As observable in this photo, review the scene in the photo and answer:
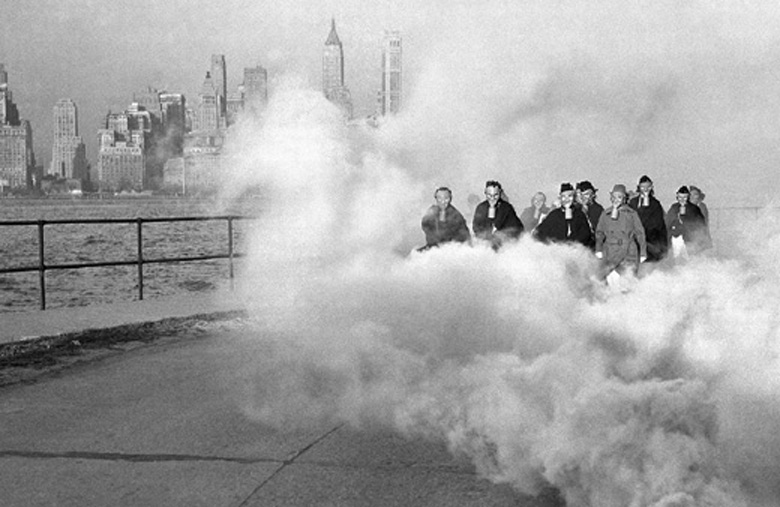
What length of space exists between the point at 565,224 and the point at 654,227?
1.87m

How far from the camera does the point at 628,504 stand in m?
5.43

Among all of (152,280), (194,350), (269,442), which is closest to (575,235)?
(194,350)

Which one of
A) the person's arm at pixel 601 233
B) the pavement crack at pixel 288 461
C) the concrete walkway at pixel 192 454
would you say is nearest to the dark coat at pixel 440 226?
the concrete walkway at pixel 192 454

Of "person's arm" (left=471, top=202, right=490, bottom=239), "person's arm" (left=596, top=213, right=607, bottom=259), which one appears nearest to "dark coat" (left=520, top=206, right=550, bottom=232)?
"person's arm" (left=596, top=213, right=607, bottom=259)

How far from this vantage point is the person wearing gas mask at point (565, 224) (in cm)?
1230

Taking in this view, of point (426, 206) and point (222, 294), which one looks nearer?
point (426, 206)

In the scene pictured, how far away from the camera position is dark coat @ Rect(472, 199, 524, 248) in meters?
10.5

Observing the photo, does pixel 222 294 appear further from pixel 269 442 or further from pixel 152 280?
pixel 152 280

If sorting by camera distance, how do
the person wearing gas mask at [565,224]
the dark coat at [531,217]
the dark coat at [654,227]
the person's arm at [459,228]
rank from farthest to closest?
the dark coat at [654,227]
the dark coat at [531,217]
the person wearing gas mask at [565,224]
the person's arm at [459,228]

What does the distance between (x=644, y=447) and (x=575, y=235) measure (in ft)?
24.9

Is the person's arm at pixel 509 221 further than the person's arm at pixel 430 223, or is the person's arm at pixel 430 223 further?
the person's arm at pixel 509 221

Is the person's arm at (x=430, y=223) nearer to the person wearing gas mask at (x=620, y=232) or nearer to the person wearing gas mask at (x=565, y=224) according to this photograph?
the person wearing gas mask at (x=565, y=224)

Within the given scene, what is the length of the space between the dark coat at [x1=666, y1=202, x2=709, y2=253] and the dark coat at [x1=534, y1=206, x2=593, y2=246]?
220 cm

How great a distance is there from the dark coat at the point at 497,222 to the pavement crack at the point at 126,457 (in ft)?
13.7
